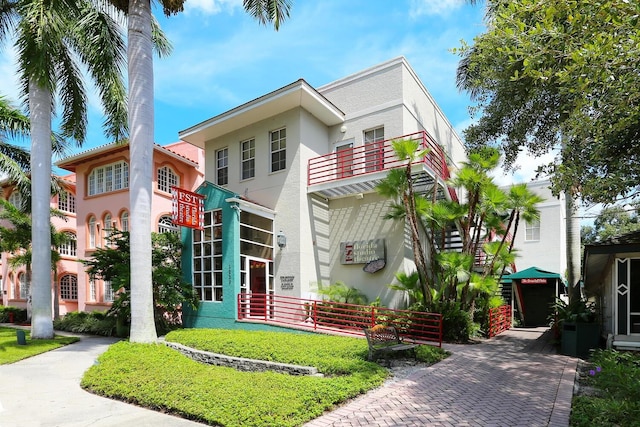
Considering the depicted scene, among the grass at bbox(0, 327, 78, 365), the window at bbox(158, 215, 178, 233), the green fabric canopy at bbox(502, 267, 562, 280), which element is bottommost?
the grass at bbox(0, 327, 78, 365)

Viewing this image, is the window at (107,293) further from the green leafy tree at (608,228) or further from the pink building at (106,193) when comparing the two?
the green leafy tree at (608,228)

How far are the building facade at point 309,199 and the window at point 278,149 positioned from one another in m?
0.04

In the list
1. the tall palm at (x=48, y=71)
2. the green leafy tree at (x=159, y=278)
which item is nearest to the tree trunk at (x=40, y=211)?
the tall palm at (x=48, y=71)

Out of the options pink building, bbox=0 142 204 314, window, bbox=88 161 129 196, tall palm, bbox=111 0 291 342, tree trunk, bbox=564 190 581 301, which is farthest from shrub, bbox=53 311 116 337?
tree trunk, bbox=564 190 581 301

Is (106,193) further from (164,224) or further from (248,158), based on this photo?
(248,158)

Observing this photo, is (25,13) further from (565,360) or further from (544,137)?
(565,360)

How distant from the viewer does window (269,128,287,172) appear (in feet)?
52.1

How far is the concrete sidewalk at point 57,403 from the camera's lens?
609cm

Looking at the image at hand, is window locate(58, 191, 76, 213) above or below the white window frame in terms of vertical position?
below

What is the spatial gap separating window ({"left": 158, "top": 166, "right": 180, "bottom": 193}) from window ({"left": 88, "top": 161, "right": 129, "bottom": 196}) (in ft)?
5.25

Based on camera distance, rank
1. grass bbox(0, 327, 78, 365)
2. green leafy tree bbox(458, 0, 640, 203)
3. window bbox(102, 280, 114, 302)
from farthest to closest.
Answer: window bbox(102, 280, 114, 302), grass bbox(0, 327, 78, 365), green leafy tree bbox(458, 0, 640, 203)

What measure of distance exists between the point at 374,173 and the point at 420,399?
8390mm

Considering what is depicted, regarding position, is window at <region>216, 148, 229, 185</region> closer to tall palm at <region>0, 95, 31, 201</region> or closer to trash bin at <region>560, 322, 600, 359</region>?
tall palm at <region>0, 95, 31, 201</region>

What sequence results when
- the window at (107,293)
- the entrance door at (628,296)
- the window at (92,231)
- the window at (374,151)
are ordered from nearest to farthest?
the entrance door at (628,296), the window at (374,151), the window at (107,293), the window at (92,231)
